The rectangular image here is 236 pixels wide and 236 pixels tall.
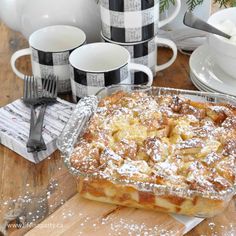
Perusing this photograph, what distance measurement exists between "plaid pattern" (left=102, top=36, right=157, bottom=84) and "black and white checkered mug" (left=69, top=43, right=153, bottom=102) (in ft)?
0.06

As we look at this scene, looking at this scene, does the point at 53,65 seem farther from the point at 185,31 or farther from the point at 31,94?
the point at 185,31

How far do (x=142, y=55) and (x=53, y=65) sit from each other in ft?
0.62

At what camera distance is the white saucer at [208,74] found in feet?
3.51

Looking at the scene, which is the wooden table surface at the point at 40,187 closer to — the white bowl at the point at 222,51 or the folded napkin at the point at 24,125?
the folded napkin at the point at 24,125

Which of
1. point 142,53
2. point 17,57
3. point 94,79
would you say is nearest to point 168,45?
point 142,53

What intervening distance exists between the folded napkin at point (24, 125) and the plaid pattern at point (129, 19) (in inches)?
7.1

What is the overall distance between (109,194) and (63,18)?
20.2 inches

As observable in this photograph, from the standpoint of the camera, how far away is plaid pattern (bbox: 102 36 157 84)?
1087 millimetres

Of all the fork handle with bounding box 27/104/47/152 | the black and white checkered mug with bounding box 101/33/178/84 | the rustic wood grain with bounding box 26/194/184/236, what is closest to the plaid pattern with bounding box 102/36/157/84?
→ the black and white checkered mug with bounding box 101/33/178/84

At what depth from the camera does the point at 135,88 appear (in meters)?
0.97

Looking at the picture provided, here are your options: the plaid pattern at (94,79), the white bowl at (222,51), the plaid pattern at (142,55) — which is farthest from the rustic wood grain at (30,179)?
the white bowl at (222,51)

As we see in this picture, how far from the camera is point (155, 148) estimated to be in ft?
2.72

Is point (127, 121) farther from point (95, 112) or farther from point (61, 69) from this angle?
point (61, 69)

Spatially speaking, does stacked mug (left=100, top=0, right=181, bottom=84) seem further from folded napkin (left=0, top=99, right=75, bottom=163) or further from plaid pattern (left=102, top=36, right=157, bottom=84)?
folded napkin (left=0, top=99, right=75, bottom=163)
